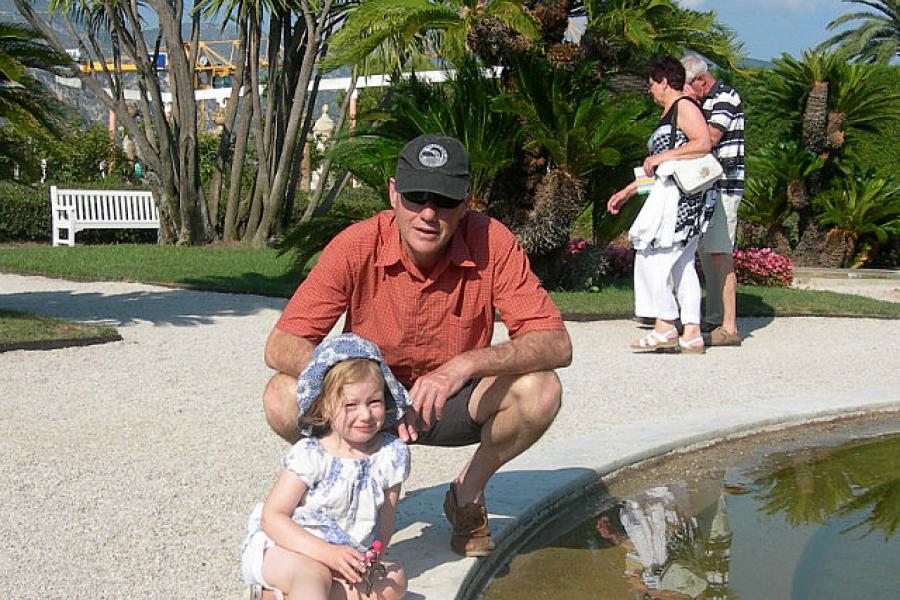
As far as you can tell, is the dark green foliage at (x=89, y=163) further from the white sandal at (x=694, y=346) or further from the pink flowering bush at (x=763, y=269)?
the white sandal at (x=694, y=346)

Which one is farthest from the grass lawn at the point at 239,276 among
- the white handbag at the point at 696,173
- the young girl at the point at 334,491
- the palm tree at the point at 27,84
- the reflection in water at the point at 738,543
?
the young girl at the point at 334,491

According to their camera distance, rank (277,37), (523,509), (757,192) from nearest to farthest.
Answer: (523,509) → (757,192) → (277,37)

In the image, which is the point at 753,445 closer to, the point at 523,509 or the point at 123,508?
the point at 523,509

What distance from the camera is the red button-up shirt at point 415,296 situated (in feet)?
11.4

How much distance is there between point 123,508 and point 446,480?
4.03ft

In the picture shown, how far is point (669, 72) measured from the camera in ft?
26.0

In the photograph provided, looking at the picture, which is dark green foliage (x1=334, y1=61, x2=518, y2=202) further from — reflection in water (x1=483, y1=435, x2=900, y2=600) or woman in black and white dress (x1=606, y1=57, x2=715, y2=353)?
reflection in water (x1=483, y1=435, x2=900, y2=600)

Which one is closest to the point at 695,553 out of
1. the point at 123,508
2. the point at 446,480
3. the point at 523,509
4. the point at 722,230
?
the point at 523,509

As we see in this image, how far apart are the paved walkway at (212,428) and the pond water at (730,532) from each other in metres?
0.17

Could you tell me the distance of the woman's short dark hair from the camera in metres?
7.90

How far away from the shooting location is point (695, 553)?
3.87 meters

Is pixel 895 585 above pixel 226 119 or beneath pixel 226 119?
beneath

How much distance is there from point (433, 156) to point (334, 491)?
96cm

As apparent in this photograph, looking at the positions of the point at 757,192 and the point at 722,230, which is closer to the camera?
the point at 722,230
